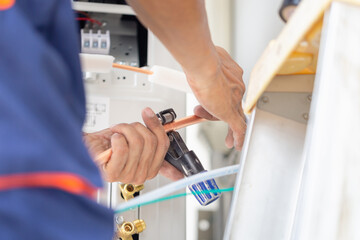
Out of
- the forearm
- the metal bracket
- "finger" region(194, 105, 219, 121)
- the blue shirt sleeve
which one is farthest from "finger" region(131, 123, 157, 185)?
the blue shirt sleeve

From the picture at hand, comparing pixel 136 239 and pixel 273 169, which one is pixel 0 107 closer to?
pixel 273 169

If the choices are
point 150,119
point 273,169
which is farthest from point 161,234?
point 273,169

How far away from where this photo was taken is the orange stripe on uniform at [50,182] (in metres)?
0.31

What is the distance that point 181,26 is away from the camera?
26.9 inches

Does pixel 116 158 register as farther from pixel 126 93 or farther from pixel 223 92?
pixel 126 93

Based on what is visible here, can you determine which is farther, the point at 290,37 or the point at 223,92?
the point at 223,92

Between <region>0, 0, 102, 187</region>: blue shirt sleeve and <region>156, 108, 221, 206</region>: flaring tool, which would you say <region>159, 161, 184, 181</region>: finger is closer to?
<region>156, 108, 221, 206</region>: flaring tool

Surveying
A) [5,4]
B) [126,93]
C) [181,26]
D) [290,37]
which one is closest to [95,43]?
[126,93]

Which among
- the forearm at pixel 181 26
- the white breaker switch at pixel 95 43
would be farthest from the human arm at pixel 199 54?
the white breaker switch at pixel 95 43

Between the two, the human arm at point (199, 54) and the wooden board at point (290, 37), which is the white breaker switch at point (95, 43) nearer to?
the human arm at point (199, 54)

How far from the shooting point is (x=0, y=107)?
0.33m

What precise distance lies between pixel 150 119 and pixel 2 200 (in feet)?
2.45

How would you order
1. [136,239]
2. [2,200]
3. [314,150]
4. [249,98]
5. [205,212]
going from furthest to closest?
[205,212] → [136,239] → [249,98] → [314,150] → [2,200]

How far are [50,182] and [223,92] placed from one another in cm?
59
